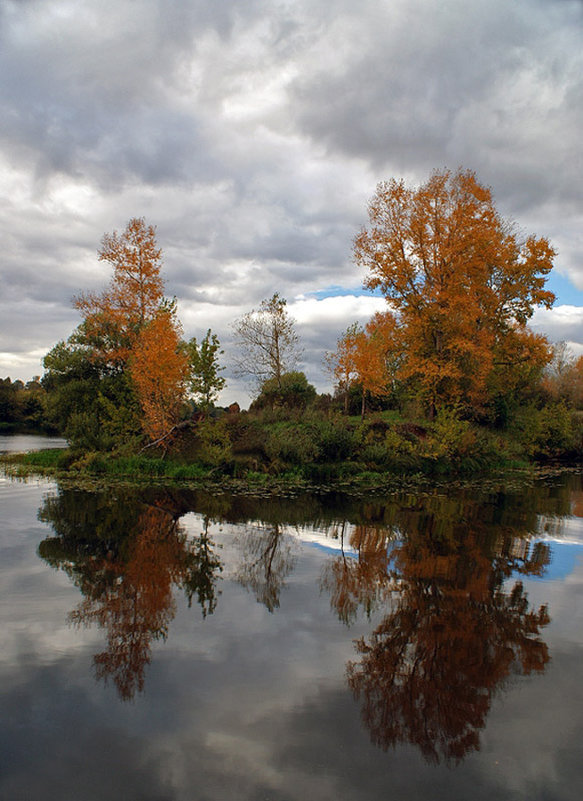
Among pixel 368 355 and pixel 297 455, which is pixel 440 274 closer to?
pixel 368 355

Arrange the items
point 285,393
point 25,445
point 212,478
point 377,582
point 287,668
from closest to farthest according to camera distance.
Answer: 1. point 287,668
2. point 377,582
3. point 212,478
4. point 285,393
5. point 25,445

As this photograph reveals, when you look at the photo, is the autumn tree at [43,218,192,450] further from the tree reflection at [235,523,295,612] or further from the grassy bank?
the tree reflection at [235,523,295,612]

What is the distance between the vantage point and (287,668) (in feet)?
16.1

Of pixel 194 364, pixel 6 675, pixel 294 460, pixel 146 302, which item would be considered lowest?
pixel 6 675

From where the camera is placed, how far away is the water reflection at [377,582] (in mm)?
4500

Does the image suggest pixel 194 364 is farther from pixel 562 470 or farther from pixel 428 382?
pixel 562 470

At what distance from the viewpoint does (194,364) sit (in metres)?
18.1

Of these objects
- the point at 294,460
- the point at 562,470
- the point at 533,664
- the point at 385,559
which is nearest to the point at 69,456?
the point at 294,460

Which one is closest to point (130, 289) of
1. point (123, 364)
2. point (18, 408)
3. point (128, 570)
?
point (123, 364)

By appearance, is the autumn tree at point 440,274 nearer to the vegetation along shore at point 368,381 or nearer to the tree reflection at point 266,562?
the vegetation along shore at point 368,381

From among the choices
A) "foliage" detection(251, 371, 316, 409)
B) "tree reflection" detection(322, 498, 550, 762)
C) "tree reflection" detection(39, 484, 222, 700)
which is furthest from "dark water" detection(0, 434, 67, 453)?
"tree reflection" detection(322, 498, 550, 762)

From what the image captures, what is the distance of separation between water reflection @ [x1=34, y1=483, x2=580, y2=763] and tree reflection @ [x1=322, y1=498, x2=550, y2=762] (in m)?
0.02

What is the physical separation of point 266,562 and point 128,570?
2.18m

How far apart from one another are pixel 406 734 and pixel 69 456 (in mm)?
18881
